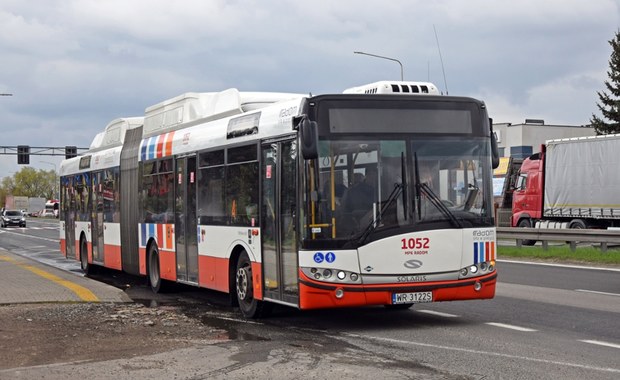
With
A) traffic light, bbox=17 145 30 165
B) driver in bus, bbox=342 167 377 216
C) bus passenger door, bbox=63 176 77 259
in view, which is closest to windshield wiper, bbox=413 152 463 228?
driver in bus, bbox=342 167 377 216

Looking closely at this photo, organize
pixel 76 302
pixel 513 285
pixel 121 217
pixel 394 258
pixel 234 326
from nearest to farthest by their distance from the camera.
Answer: pixel 394 258 < pixel 234 326 < pixel 76 302 < pixel 513 285 < pixel 121 217

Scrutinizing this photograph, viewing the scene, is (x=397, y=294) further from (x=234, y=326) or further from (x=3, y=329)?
(x=3, y=329)

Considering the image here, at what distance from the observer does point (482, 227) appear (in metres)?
11.9

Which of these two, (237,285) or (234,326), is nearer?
(234,326)

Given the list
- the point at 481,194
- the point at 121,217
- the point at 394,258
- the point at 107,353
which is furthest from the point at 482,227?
the point at 121,217

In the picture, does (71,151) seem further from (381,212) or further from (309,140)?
(309,140)

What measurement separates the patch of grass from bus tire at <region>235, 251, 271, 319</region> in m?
13.7

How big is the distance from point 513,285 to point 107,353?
9.92 m

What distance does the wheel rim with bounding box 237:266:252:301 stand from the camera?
13195mm

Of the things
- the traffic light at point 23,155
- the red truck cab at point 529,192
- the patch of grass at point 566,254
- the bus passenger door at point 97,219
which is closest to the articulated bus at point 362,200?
the bus passenger door at point 97,219

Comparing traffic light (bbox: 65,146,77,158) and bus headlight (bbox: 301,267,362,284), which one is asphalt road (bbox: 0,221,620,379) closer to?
bus headlight (bbox: 301,267,362,284)

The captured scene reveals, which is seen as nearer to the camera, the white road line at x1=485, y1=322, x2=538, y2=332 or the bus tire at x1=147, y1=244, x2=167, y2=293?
the white road line at x1=485, y1=322, x2=538, y2=332

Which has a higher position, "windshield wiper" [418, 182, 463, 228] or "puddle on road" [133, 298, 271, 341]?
"windshield wiper" [418, 182, 463, 228]

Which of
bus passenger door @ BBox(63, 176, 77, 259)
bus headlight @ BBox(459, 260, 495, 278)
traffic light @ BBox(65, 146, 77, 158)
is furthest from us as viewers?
traffic light @ BBox(65, 146, 77, 158)
